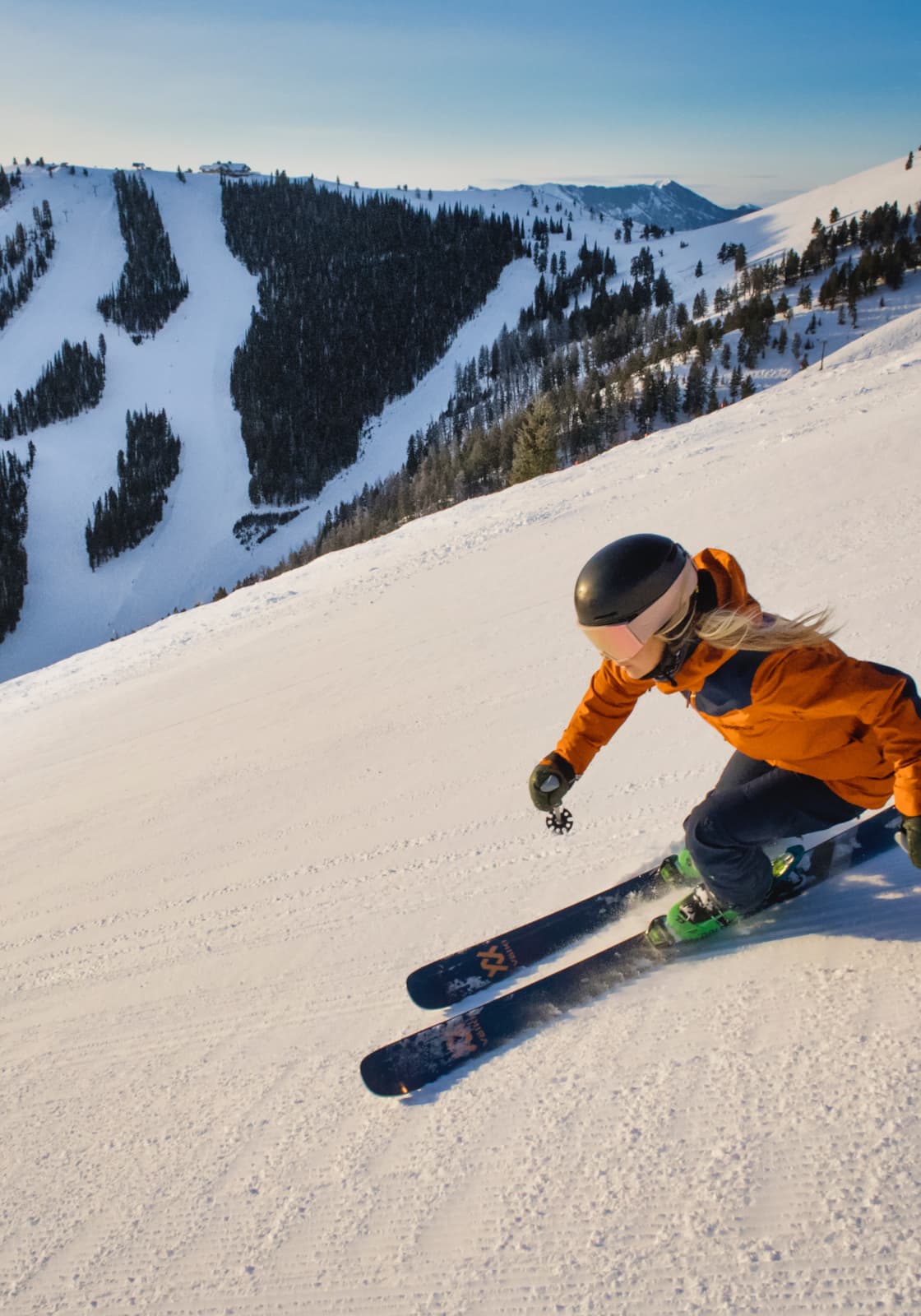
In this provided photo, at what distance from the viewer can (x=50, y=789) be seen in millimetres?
6387

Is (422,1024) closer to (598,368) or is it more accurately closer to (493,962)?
(493,962)

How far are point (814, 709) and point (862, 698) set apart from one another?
0.45 feet

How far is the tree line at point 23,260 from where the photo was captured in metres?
121

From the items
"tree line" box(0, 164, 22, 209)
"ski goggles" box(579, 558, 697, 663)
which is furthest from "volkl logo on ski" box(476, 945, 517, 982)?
"tree line" box(0, 164, 22, 209)

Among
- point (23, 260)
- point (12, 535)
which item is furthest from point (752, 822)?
point (23, 260)

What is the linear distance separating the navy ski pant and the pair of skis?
12.6 inches

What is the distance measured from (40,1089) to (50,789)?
3888 mm

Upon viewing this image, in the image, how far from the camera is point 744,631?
225 centimetres

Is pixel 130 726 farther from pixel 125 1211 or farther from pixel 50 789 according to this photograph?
pixel 125 1211

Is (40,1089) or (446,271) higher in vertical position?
(446,271)

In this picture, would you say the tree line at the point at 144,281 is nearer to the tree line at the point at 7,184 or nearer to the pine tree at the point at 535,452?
the tree line at the point at 7,184

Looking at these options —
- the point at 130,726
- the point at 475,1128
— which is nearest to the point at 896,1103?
the point at 475,1128

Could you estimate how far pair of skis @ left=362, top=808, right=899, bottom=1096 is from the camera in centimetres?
268

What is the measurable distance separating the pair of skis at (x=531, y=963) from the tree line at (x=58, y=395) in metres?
121
